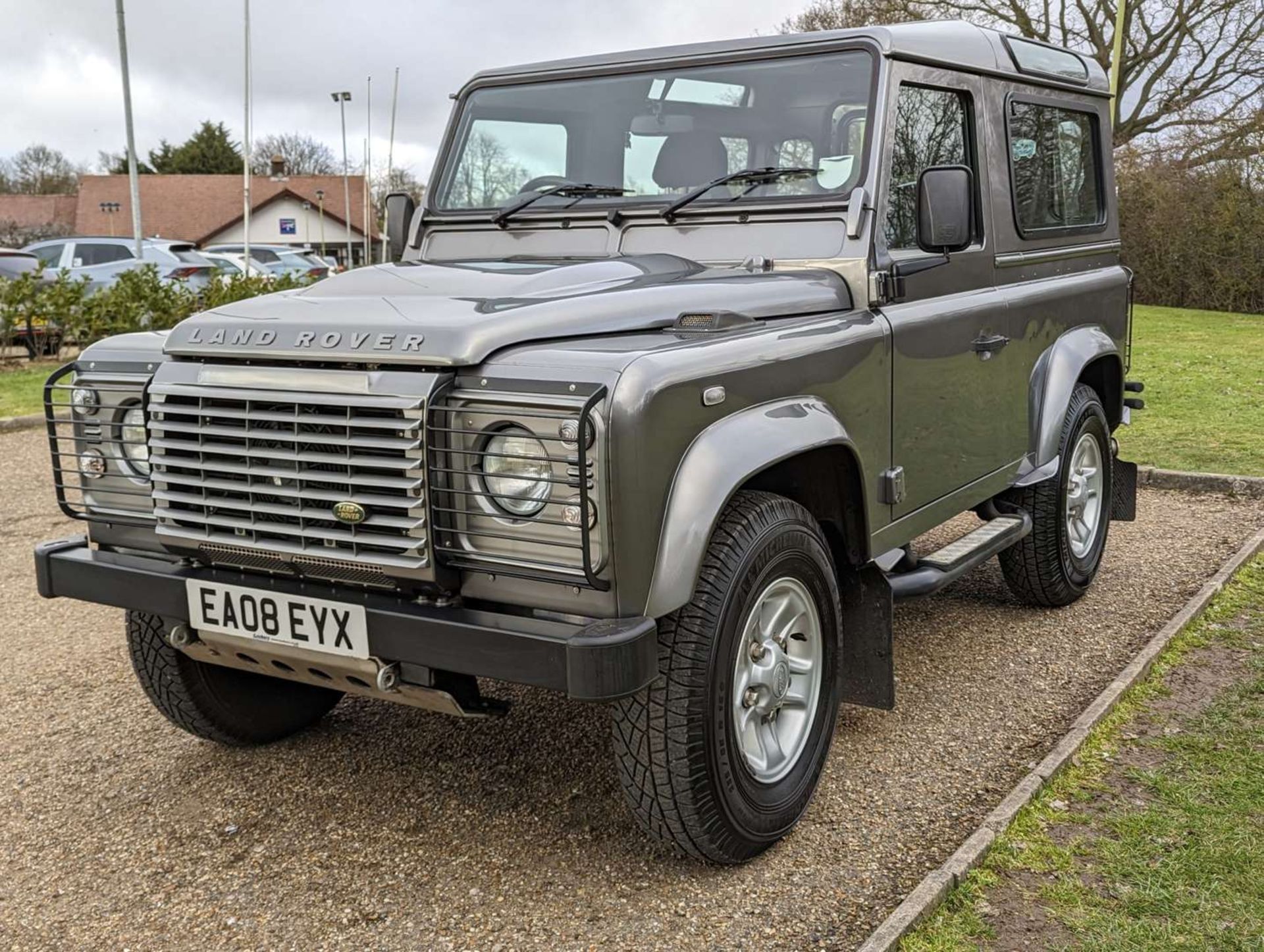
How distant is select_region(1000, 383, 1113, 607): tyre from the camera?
5.37 metres

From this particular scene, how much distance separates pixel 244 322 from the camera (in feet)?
10.8

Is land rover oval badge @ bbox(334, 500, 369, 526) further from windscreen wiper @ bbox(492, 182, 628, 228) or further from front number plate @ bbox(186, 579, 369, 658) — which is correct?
windscreen wiper @ bbox(492, 182, 628, 228)

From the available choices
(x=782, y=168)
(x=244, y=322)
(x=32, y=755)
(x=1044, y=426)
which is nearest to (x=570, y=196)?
(x=782, y=168)

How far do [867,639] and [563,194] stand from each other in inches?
74.8

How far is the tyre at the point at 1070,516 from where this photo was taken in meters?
5.37

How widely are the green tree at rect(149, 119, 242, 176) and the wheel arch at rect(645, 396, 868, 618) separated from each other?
71.5m

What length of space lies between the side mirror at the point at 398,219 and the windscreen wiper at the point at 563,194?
569 millimetres

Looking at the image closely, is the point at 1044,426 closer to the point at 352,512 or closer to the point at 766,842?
the point at 766,842

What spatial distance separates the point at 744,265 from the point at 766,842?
180 centimetres

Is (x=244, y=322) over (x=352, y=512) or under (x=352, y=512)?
over

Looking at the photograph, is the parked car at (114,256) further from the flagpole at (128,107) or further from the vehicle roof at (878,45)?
the vehicle roof at (878,45)

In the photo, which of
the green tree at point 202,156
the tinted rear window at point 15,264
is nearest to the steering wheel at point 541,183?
the tinted rear window at point 15,264

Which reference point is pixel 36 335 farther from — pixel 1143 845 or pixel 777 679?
pixel 1143 845

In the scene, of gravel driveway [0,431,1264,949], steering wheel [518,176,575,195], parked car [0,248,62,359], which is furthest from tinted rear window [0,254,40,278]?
steering wheel [518,176,575,195]
